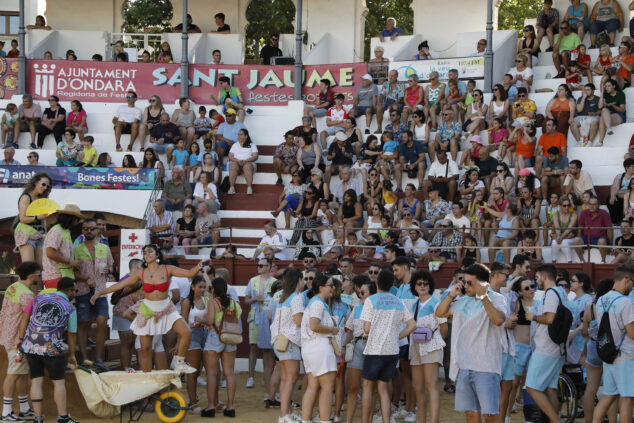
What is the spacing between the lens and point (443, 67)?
23078mm

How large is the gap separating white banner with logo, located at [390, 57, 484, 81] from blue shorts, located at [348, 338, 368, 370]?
12123 millimetres

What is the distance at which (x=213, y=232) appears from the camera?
61.4 ft

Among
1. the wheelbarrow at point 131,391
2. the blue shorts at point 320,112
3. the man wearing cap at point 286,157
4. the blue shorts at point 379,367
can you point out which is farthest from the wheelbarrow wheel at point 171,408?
the blue shorts at point 320,112

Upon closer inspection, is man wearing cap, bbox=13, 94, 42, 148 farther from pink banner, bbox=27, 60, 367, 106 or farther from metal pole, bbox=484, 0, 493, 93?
metal pole, bbox=484, 0, 493, 93

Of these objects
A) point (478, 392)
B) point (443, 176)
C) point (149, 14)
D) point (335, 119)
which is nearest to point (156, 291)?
point (478, 392)

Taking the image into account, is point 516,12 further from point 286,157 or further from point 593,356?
point 593,356

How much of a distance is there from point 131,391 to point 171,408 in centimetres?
59

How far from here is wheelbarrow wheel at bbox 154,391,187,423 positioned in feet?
39.8

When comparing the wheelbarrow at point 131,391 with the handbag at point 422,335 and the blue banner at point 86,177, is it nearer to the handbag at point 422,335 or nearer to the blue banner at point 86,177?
the handbag at point 422,335

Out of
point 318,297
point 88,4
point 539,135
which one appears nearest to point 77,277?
point 318,297

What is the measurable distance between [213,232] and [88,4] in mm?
13523

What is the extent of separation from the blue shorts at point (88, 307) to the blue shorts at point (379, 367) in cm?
399

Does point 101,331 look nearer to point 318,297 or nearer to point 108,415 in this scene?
point 108,415

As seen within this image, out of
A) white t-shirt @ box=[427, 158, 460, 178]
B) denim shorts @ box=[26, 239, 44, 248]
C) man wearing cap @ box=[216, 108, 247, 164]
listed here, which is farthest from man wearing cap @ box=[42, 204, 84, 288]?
man wearing cap @ box=[216, 108, 247, 164]
